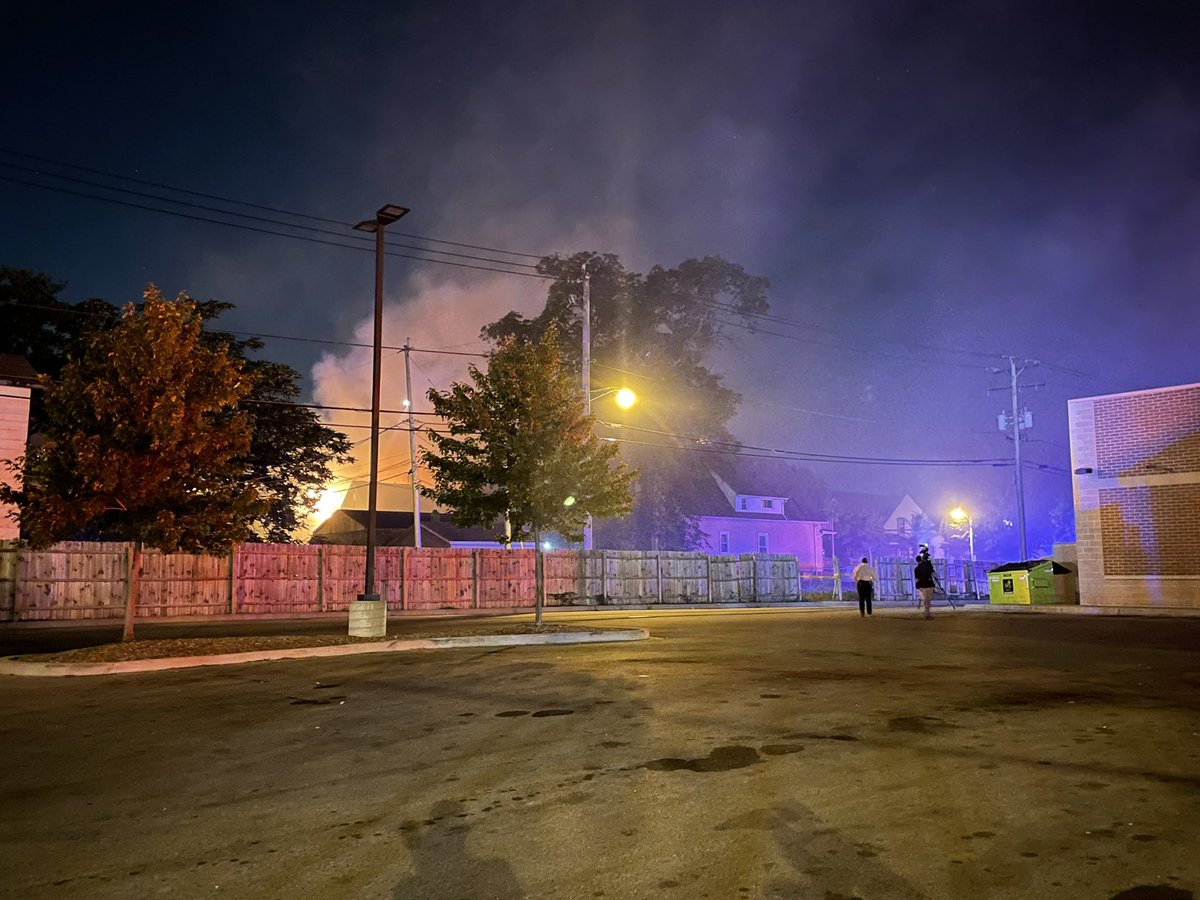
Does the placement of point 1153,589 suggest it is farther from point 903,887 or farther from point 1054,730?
point 903,887

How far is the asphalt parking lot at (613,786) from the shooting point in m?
4.35

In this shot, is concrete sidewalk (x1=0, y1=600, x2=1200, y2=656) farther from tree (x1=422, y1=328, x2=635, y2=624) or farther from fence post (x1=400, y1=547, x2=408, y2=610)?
tree (x1=422, y1=328, x2=635, y2=624)

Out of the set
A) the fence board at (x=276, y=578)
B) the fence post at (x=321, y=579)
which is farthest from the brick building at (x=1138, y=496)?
the fence board at (x=276, y=578)

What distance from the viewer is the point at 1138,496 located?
84.0 ft

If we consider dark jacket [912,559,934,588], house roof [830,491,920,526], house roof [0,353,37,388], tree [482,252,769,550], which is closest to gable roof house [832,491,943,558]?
house roof [830,491,920,526]

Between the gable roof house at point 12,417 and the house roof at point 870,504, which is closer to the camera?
the gable roof house at point 12,417

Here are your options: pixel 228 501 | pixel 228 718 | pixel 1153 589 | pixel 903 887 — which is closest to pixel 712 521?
pixel 1153 589

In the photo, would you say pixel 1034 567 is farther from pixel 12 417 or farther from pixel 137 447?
pixel 12 417

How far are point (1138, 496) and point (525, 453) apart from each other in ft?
61.0

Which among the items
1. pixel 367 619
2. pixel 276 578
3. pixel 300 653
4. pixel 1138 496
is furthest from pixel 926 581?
pixel 276 578

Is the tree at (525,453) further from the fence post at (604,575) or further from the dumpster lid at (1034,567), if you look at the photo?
the dumpster lid at (1034,567)

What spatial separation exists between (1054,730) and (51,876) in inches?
290

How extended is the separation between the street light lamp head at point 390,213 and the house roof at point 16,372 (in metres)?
14.7

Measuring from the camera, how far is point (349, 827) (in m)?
5.19
